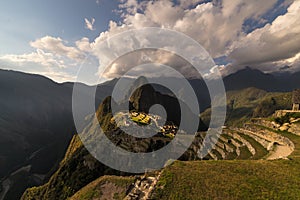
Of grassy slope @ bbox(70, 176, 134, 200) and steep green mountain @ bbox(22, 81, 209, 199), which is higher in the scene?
grassy slope @ bbox(70, 176, 134, 200)

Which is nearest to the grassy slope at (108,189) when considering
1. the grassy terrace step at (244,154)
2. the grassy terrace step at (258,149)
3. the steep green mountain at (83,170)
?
the grassy terrace step at (258,149)

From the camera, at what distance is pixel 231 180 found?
24.9m

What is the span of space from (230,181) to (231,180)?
294 millimetres

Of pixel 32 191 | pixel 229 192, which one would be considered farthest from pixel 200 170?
pixel 32 191

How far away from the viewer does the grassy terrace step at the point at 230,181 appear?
73.9 feet

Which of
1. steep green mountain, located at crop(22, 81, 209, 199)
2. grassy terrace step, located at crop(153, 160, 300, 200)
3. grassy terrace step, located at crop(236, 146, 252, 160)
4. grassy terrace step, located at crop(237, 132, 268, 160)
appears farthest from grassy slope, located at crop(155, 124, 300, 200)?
steep green mountain, located at crop(22, 81, 209, 199)

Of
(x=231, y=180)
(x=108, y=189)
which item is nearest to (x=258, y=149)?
(x=231, y=180)

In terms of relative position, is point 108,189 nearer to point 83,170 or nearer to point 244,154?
point 244,154

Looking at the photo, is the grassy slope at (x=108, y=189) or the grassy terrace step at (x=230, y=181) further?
the grassy slope at (x=108, y=189)

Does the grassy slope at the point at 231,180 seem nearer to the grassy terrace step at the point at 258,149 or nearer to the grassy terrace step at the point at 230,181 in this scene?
the grassy terrace step at the point at 230,181

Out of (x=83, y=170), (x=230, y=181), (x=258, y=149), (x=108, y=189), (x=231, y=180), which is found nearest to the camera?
(x=230, y=181)

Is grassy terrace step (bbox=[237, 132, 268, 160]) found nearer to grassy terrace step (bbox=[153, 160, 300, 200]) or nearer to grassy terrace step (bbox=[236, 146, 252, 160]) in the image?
grassy terrace step (bbox=[236, 146, 252, 160])

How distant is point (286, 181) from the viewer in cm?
2422

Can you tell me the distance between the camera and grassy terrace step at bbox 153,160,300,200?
73.9ft
